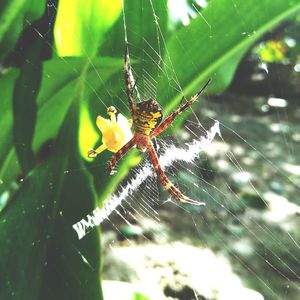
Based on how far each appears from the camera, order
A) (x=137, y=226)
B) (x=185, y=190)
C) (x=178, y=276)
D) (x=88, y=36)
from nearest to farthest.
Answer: (x=88, y=36), (x=185, y=190), (x=178, y=276), (x=137, y=226)

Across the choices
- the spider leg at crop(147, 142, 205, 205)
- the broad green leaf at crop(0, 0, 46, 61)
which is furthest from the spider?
the broad green leaf at crop(0, 0, 46, 61)

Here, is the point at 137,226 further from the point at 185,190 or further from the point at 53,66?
the point at 53,66

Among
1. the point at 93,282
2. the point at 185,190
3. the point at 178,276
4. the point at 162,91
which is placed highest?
the point at 162,91

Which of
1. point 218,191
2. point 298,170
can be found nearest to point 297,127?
point 298,170

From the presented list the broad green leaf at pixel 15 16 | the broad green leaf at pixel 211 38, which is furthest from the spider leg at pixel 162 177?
the broad green leaf at pixel 15 16

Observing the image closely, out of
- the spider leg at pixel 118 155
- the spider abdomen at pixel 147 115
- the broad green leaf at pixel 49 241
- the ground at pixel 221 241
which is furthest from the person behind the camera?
the ground at pixel 221 241

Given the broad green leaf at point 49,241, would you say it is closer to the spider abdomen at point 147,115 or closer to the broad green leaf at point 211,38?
the spider abdomen at point 147,115
